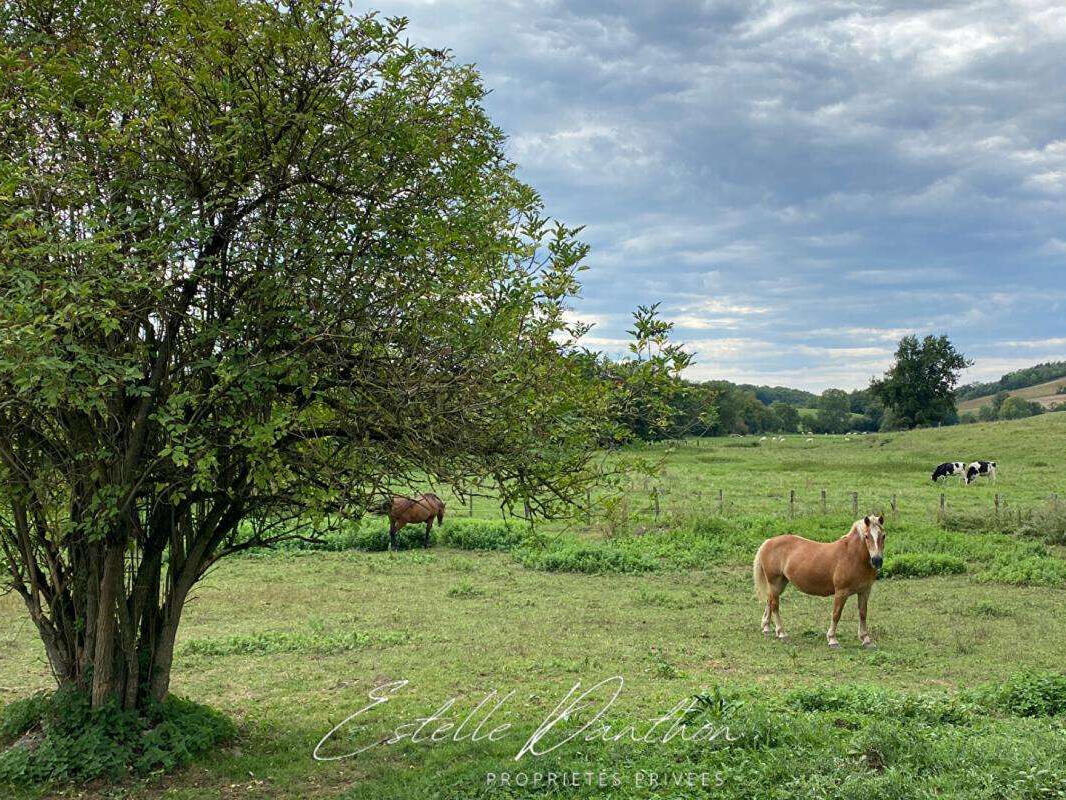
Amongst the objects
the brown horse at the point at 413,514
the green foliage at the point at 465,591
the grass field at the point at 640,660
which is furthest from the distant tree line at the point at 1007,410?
the green foliage at the point at 465,591

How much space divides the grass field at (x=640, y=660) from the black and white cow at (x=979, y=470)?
47.0 feet

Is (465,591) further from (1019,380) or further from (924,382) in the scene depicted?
(1019,380)

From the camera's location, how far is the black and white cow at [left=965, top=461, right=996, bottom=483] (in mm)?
37031

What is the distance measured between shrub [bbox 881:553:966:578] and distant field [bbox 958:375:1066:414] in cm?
9993

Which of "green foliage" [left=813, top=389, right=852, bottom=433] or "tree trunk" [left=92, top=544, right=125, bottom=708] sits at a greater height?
"green foliage" [left=813, top=389, right=852, bottom=433]

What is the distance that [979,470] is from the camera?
37312 millimetres

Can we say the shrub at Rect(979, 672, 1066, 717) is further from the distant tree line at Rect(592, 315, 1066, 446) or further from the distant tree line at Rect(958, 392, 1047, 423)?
the distant tree line at Rect(958, 392, 1047, 423)

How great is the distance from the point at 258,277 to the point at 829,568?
10.6 m

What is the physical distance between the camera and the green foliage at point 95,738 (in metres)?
7.46

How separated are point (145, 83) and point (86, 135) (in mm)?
717

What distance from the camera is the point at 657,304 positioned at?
722 cm
